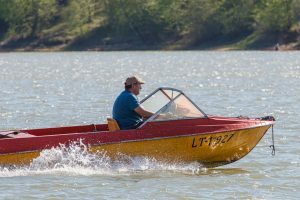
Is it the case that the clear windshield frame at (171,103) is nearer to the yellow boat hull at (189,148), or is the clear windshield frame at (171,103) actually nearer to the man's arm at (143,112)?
the man's arm at (143,112)

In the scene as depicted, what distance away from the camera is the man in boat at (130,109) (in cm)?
1839

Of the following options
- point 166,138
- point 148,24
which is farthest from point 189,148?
point 148,24

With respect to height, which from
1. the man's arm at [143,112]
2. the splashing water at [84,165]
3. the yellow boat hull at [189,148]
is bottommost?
the splashing water at [84,165]

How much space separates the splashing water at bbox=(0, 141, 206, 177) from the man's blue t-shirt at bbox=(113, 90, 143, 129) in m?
0.67

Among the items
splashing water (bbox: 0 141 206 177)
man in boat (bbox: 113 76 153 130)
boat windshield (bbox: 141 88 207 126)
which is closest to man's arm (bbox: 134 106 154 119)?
man in boat (bbox: 113 76 153 130)

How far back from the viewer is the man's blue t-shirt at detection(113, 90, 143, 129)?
18.4m

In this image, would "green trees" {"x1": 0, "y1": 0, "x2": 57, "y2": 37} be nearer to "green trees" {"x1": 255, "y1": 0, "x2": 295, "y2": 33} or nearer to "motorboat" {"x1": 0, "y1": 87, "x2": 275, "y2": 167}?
"green trees" {"x1": 255, "y1": 0, "x2": 295, "y2": 33}

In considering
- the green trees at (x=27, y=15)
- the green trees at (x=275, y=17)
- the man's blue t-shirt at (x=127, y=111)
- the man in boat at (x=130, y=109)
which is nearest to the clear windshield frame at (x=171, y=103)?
the man in boat at (x=130, y=109)

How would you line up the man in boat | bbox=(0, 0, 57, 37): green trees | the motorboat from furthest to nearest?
bbox=(0, 0, 57, 37): green trees < the man in boat < the motorboat

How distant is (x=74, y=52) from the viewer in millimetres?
122312

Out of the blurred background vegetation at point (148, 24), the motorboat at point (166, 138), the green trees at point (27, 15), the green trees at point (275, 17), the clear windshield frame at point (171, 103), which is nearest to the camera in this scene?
the motorboat at point (166, 138)

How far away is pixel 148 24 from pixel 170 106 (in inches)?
4226

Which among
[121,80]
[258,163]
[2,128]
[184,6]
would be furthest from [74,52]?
[258,163]

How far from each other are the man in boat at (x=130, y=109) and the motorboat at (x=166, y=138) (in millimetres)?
163
